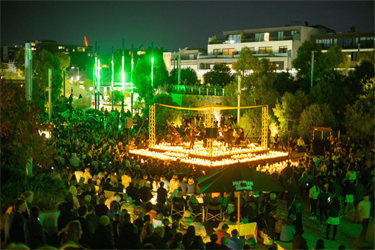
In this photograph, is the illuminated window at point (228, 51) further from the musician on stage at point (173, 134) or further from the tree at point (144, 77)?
the musician on stage at point (173, 134)

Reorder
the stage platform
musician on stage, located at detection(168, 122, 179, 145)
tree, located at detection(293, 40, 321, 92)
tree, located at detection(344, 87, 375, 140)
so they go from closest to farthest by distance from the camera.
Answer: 1. tree, located at detection(344, 87, 375, 140)
2. the stage platform
3. musician on stage, located at detection(168, 122, 179, 145)
4. tree, located at detection(293, 40, 321, 92)

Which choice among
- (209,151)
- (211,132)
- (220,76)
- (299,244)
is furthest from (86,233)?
(220,76)

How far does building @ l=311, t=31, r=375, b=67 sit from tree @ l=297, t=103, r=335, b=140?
25.9m

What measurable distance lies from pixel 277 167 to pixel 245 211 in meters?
8.70

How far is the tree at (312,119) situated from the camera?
26.0 m

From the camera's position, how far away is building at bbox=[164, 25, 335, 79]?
5197cm

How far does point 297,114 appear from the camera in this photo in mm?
27766

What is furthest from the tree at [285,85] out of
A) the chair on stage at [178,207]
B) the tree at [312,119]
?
the chair on stage at [178,207]

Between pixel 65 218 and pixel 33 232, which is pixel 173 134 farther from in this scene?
pixel 33 232

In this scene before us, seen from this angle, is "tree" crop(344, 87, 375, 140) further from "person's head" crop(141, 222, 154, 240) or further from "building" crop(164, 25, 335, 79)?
"building" crop(164, 25, 335, 79)

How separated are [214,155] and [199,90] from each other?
2027 cm

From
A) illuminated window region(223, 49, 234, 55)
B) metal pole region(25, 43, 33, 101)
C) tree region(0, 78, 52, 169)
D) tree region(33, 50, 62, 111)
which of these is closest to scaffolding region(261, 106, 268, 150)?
metal pole region(25, 43, 33, 101)

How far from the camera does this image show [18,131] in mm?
9625

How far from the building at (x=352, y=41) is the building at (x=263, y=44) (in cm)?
217
